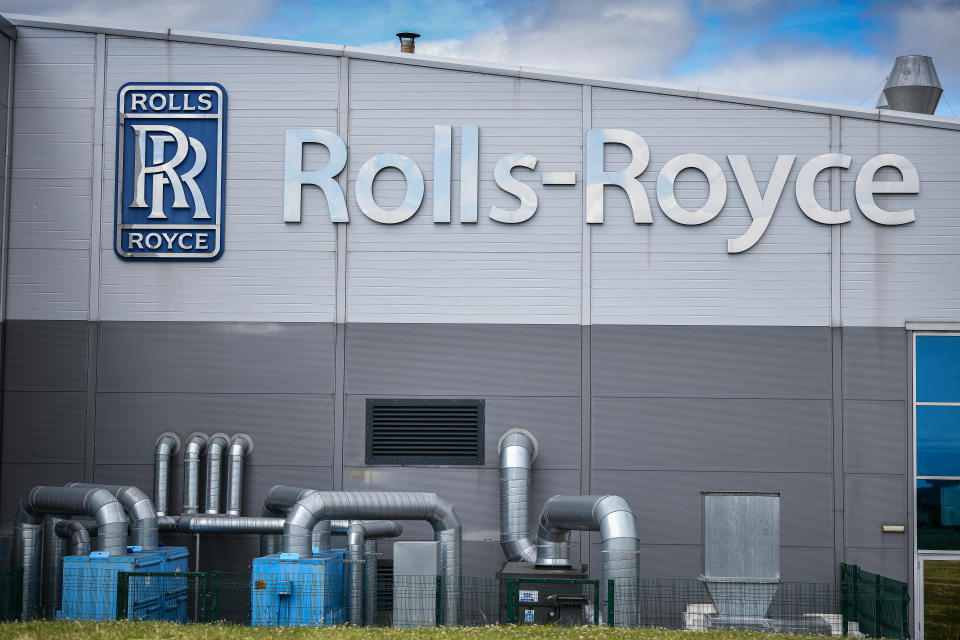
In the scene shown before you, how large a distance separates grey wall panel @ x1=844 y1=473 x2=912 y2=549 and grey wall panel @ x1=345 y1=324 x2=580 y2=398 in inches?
195

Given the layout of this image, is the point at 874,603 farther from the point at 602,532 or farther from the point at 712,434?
the point at 602,532

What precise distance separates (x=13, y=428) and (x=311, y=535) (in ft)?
20.5

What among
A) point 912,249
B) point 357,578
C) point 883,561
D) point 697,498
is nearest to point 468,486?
point 357,578

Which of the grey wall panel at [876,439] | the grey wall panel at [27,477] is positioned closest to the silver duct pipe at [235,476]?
the grey wall panel at [27,477]

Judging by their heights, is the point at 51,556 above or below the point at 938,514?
below

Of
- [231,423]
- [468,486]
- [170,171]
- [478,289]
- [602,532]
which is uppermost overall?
[170,171]

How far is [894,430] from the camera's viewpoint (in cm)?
1973

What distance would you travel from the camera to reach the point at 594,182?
797 inches

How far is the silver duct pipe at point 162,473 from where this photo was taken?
64.6ft

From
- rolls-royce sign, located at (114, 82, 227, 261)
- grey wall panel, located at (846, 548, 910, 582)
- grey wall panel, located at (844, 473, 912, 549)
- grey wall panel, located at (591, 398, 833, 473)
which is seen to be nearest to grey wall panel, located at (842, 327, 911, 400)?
grey wall panel, located at (591, 398, 833, 473)

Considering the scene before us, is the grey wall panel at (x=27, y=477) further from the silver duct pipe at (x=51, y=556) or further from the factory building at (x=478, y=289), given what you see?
the silver duct pipe at (x=51, y=556)

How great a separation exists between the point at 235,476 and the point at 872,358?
10.8 metres

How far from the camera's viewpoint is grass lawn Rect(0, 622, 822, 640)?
1469 cm

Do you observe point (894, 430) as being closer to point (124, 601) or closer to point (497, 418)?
point (497, 418)
